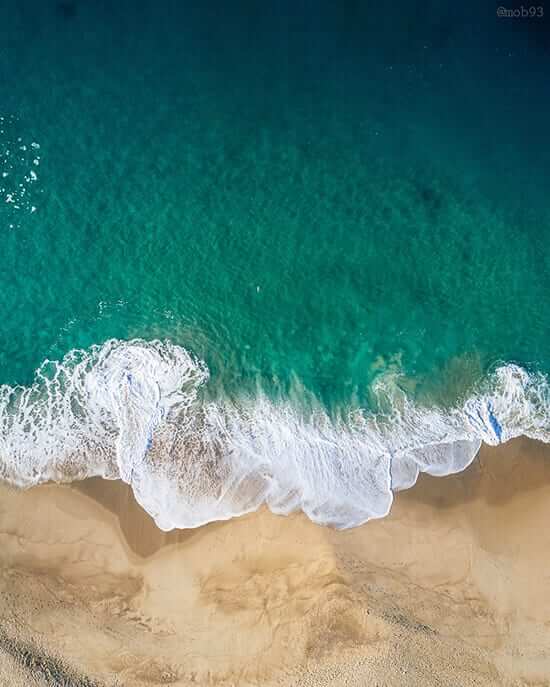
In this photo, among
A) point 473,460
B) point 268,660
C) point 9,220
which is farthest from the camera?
point 9,220

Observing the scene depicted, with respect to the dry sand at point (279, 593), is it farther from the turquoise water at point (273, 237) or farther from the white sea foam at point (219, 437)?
the turquoise water at point (273, 237)

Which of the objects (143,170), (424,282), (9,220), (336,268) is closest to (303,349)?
(336,268)

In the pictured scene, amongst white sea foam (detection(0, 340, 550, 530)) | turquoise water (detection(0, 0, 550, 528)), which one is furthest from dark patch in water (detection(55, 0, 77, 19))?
white sea foam (detection(0, 340, 550, 530))

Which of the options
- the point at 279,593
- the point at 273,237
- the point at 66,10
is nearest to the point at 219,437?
the point at 279,593

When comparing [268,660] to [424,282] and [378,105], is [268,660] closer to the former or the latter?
[424,282]

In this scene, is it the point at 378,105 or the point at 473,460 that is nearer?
the point at 473,460

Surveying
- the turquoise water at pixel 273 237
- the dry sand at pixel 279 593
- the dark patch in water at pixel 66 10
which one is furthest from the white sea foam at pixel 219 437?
the dark patch in water at pixel 66 10

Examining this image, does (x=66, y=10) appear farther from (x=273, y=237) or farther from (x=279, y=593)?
(x=279, y=593)
